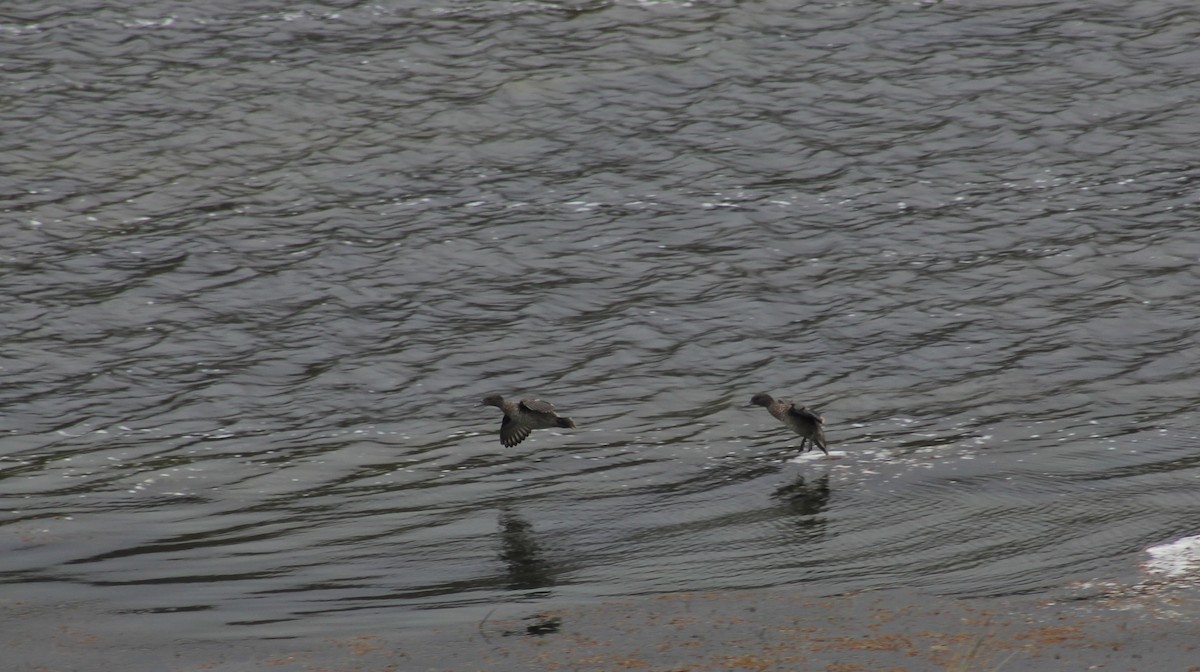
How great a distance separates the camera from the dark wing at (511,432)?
14359 millimetres

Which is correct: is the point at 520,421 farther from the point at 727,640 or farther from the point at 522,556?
the point at 727,640

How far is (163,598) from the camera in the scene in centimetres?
1120

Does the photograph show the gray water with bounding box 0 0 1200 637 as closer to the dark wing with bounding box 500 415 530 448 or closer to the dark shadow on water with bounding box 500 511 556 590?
the dark shadow on water with bounding box 500 511 556 590

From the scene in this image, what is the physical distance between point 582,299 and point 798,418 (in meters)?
5.27

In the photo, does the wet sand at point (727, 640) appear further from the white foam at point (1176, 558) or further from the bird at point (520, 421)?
the bird at point (520, 421)

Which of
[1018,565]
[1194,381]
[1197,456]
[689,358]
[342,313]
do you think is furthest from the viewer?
[342,313]

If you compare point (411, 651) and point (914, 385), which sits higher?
point (411, 651)

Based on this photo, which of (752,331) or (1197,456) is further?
(752,331)

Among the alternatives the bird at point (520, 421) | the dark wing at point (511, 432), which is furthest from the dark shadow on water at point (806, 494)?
the dark wing at point (511, 432)

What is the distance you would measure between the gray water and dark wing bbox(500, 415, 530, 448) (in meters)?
0.38

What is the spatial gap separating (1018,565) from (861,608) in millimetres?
1565

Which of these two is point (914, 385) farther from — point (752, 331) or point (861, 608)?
point (861, 608)

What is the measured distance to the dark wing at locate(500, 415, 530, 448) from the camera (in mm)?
14359

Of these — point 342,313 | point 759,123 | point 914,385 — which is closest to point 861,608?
point 914,385
